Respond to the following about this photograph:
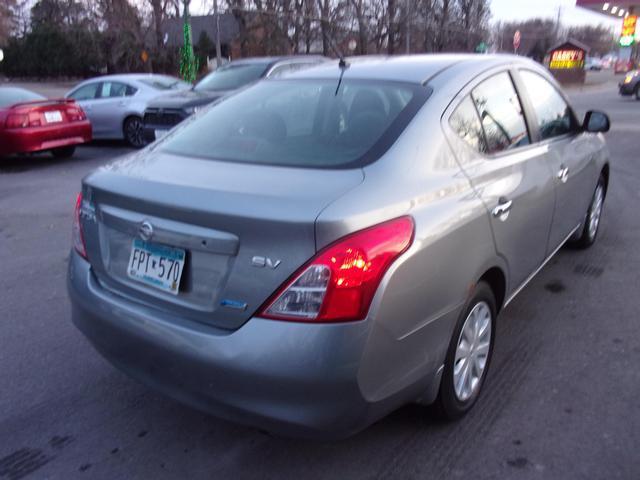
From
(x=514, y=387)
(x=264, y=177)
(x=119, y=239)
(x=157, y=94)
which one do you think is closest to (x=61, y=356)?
(x=119, y=239)

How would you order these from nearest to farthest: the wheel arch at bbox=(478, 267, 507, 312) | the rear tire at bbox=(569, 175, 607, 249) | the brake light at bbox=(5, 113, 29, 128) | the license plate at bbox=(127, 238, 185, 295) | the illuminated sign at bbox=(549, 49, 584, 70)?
the license plate at bbox=(127, 238, 185, 295), the wheel arch at bbox=(478, 267, 507, 312), the rear tire at bbox=(569, 175, 607, 249), the brake light at bbox=(5, 113, 29, 128), the illuminated sign at bbox=(549, 49, 584, 70)

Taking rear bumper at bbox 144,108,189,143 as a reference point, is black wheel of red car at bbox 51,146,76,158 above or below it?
below

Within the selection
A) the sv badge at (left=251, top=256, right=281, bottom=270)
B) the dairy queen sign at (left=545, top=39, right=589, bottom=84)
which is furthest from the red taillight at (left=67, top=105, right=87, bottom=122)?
the dairy queen sign at (left=545, top=39, right=589, bottom=84)

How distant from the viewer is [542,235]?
360 cm

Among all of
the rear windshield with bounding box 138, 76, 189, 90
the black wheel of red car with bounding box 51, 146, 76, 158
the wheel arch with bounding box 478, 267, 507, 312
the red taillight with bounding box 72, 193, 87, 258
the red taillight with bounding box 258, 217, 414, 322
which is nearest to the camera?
the red taillight with bounding box 258, 217, 414, 322

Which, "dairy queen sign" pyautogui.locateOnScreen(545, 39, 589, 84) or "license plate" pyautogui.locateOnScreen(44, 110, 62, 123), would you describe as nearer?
"license plate" pyautogui.locateOnScreen(44, 110, 62, 123)

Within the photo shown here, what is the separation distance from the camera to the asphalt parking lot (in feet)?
8.54

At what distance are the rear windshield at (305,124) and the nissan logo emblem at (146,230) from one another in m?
0.56

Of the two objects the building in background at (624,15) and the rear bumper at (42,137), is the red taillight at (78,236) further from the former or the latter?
the building in background at (624,15)

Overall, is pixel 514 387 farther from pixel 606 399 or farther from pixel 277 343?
pixel 277 343

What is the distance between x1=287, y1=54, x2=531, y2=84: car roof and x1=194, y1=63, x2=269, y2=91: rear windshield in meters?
6.54

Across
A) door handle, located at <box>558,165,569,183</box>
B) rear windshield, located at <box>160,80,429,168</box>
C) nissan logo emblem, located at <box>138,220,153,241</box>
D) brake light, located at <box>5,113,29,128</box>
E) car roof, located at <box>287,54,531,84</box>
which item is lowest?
brake light, located at <box>5,113,29,128</box>

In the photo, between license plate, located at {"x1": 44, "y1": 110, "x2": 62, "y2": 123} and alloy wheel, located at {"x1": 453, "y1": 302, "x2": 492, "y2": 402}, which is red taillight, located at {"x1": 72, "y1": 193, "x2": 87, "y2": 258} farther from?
license plate, located at {"x1": 44, "y1": 110, "x2": 62, "y2": 123}

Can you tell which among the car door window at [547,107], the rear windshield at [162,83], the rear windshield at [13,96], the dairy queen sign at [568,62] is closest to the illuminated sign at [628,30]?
the dairy queen sign at [568,62]
